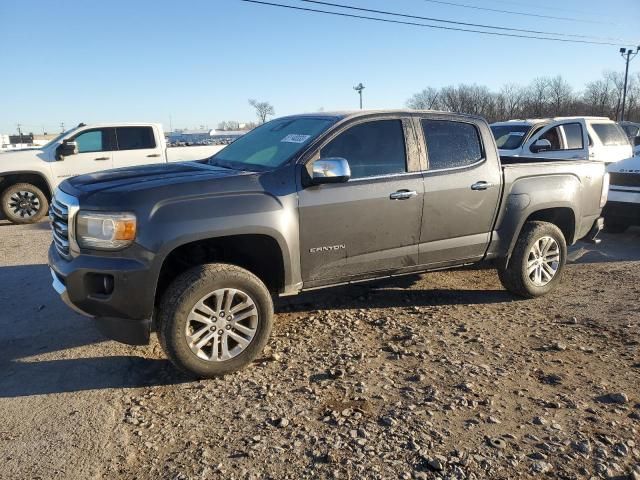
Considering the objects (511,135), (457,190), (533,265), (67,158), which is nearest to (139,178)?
Answer: (457,190)

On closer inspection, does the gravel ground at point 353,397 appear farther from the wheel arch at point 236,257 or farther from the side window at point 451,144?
the side window at point 451,144

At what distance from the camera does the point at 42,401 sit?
11.6 feet

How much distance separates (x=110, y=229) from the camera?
3.48m

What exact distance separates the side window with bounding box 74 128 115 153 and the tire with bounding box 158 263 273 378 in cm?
825

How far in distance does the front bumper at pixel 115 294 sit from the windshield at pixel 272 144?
52.1 inches

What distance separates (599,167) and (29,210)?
9.73 meters

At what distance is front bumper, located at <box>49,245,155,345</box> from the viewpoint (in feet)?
11.4

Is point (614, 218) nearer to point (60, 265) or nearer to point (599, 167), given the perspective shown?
point (599, 167)

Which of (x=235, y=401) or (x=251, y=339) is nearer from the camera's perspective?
(x=235, y=401)

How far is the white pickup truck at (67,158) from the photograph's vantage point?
33.7ft

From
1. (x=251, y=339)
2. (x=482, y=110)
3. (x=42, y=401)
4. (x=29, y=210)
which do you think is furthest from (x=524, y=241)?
(x=482, y=110)

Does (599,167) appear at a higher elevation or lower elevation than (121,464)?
higher

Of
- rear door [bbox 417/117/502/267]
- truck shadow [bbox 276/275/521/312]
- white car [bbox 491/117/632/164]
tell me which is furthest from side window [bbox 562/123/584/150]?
rear door [bbox 417/117/502/267]

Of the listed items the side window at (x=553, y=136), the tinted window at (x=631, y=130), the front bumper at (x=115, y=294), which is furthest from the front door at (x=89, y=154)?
the tinted window at (x=631, y=130)
